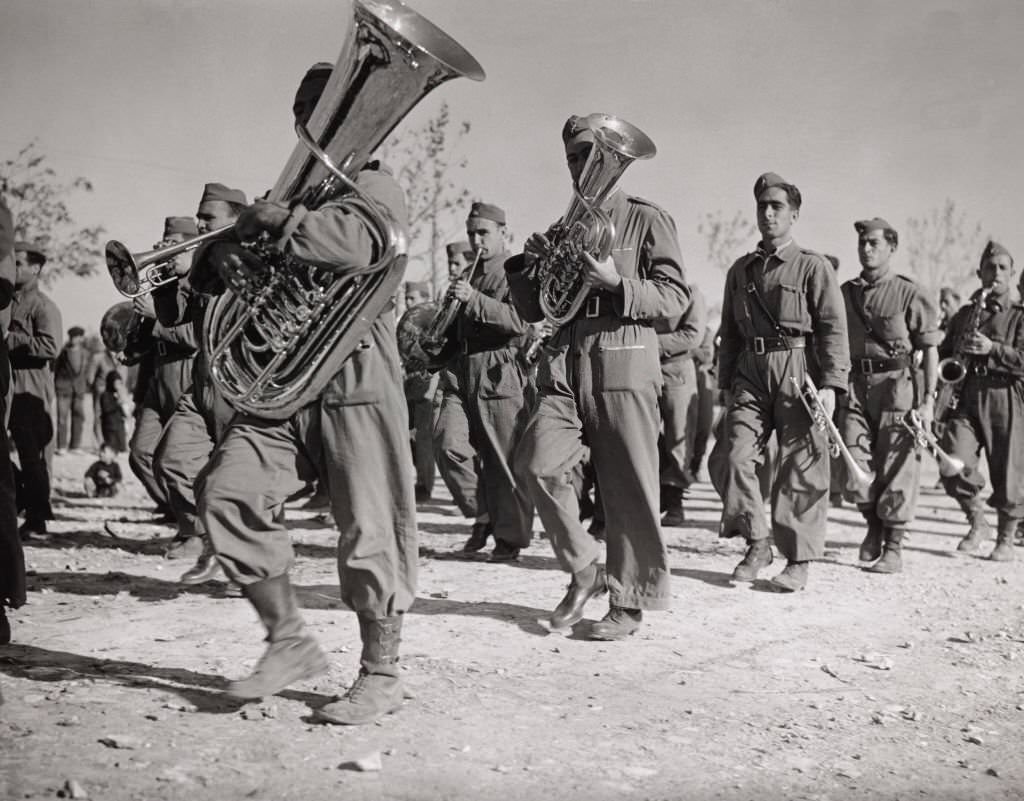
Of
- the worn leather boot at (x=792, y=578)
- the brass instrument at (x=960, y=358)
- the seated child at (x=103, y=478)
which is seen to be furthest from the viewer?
the seated child at (x=103, y=478)

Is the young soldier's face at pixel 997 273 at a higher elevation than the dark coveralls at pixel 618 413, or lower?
higher

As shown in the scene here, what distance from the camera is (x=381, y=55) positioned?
4.13m

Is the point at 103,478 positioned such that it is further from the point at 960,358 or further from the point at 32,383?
the point at 960,358

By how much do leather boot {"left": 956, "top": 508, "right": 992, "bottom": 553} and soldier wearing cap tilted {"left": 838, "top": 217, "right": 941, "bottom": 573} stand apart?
1.04 metres

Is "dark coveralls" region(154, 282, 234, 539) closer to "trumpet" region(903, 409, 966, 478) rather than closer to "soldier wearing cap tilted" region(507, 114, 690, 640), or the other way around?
"soldier wearing cap tilted" region(507, 114, 690, 640)

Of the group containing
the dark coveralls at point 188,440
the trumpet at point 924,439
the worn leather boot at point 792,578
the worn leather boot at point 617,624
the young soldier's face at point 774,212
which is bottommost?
the worn leather boot at point 617,624

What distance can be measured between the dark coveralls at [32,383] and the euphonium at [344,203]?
551 cm

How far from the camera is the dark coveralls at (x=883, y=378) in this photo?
352 inches

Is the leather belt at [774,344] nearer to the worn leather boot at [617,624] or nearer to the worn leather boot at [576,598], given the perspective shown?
the worn leather boot at [576,598]

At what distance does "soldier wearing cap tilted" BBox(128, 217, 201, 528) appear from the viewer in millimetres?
8305

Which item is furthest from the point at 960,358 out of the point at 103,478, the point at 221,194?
the point at 103,478

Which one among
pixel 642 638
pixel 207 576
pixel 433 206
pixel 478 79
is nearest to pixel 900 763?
pixel 642 638

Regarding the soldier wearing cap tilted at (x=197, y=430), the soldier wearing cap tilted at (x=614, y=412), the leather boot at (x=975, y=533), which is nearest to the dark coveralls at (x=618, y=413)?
the soldier wearing cap tilted at (x=614, y=412)

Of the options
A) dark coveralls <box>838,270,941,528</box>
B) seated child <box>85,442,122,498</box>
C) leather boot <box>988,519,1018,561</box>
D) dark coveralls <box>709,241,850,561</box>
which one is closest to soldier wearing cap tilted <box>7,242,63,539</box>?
seated child <box>85,442,122,498</box>
